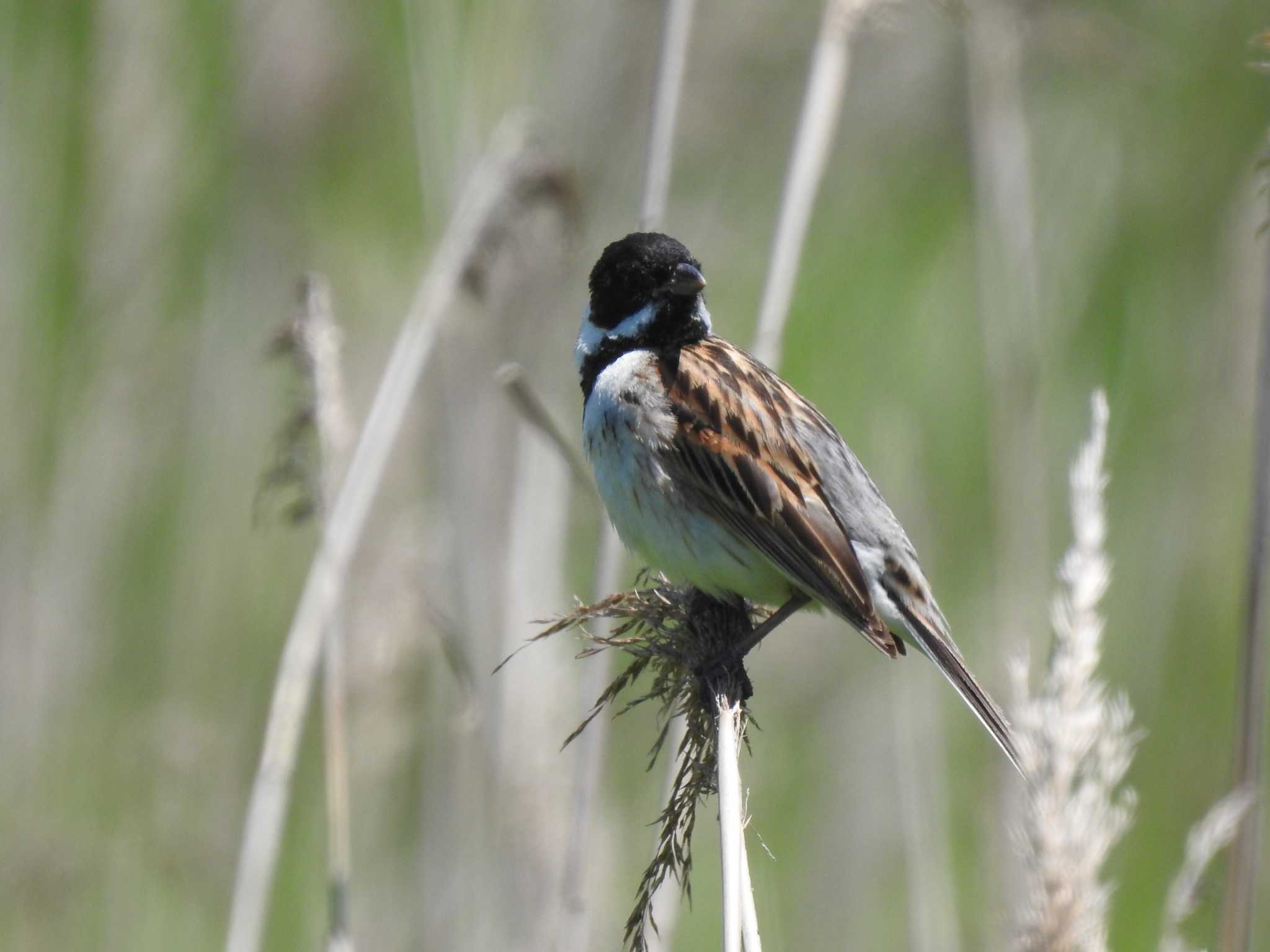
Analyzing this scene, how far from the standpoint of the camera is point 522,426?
3.50 meters

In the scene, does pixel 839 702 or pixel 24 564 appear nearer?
pixel 24 564

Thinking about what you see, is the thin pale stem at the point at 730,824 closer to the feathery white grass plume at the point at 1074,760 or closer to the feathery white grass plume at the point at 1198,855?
the feathery white grass plume at the point at 1074,760

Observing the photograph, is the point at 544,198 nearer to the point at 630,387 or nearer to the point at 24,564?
the point at 630,387

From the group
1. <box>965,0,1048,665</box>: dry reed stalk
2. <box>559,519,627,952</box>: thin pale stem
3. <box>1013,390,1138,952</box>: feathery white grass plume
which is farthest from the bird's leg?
<box>965,0,1048,665</box>: dry reed stalk

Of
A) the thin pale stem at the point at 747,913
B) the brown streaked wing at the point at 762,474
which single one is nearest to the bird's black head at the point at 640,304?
the brown streaked wing at the point at 762,474

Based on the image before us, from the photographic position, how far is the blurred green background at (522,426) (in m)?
3.47

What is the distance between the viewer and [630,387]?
Answer: 9.37 ft

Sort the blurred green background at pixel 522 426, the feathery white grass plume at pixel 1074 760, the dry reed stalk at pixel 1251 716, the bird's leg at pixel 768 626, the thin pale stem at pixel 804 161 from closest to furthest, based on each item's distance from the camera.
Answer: the feathery white grass plume at pixel 1074 760 → the dry reed stalk at pixel 1251 716 → the bird's leg at pixel 768 626 → the thin pale stem at pixel 804 161 → the blurred green background at pixel 522 426

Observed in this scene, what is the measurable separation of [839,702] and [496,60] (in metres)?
2.19

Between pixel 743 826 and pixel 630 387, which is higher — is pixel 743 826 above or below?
below

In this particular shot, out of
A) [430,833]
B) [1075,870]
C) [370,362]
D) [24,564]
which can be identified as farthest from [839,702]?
[1075,870]

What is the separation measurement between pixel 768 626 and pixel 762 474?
0.31m

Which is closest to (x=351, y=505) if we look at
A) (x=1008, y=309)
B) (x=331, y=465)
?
(x=331, y=465)

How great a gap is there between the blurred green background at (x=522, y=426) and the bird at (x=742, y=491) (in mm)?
412
